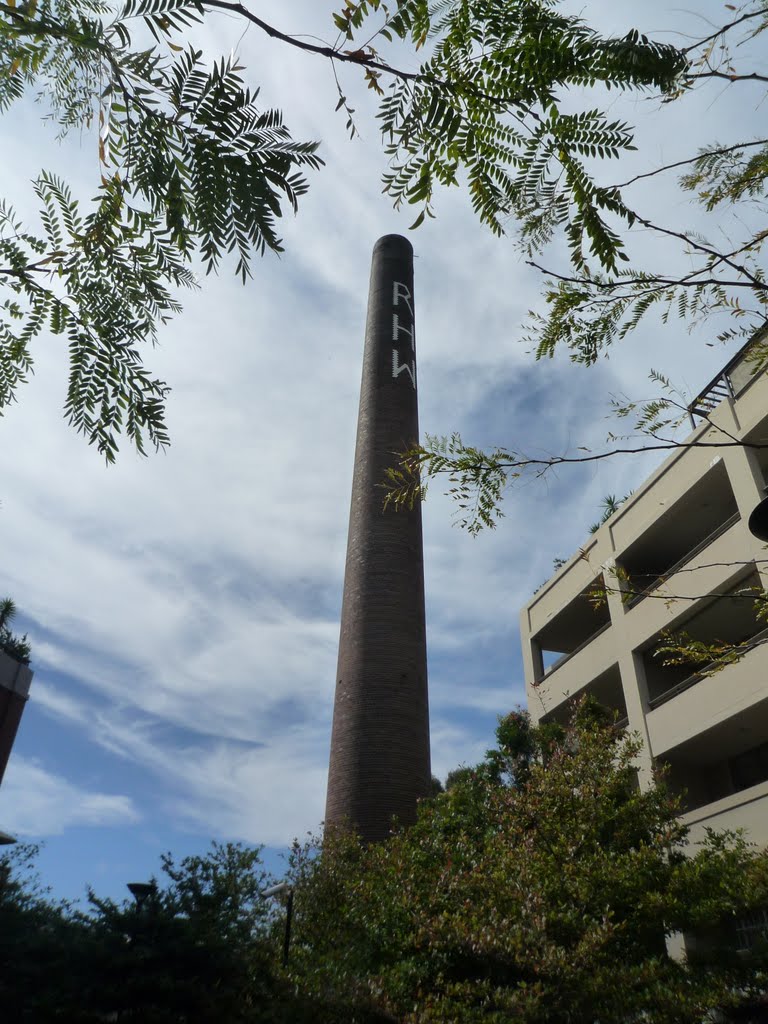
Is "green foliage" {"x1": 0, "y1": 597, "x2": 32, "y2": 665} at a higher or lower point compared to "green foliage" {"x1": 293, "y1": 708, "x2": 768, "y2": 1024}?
higher

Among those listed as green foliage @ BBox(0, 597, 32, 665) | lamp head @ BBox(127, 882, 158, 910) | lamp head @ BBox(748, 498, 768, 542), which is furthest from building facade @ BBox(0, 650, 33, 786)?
lamp head @ BBox(748, 498, 768, 542)

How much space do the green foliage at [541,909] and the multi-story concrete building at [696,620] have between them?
7.75 feet

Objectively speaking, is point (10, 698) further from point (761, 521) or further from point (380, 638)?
point (761, 521)

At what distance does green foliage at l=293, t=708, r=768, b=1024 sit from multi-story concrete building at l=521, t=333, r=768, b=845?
236 centimetres

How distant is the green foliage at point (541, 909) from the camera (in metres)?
9.80

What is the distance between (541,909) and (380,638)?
36.9 feet

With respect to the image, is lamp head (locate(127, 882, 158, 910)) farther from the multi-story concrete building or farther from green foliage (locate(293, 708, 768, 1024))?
the multi-story concrete building

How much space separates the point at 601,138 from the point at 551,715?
21.1 metres

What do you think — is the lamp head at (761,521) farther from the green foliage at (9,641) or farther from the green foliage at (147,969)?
the green foliage at (9,641)

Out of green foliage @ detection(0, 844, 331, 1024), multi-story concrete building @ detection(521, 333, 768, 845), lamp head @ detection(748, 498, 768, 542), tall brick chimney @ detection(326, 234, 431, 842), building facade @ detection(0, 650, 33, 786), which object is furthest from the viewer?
building facade @ detection(0, 650, 33, 786)

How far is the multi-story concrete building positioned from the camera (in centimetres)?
1525

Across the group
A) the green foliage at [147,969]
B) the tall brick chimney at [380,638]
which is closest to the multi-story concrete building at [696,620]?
the tall brick chimney at [380,638]

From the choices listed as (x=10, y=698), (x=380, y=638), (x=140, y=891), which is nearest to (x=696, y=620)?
(x=380, y=638)

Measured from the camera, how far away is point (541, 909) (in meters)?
10.8
